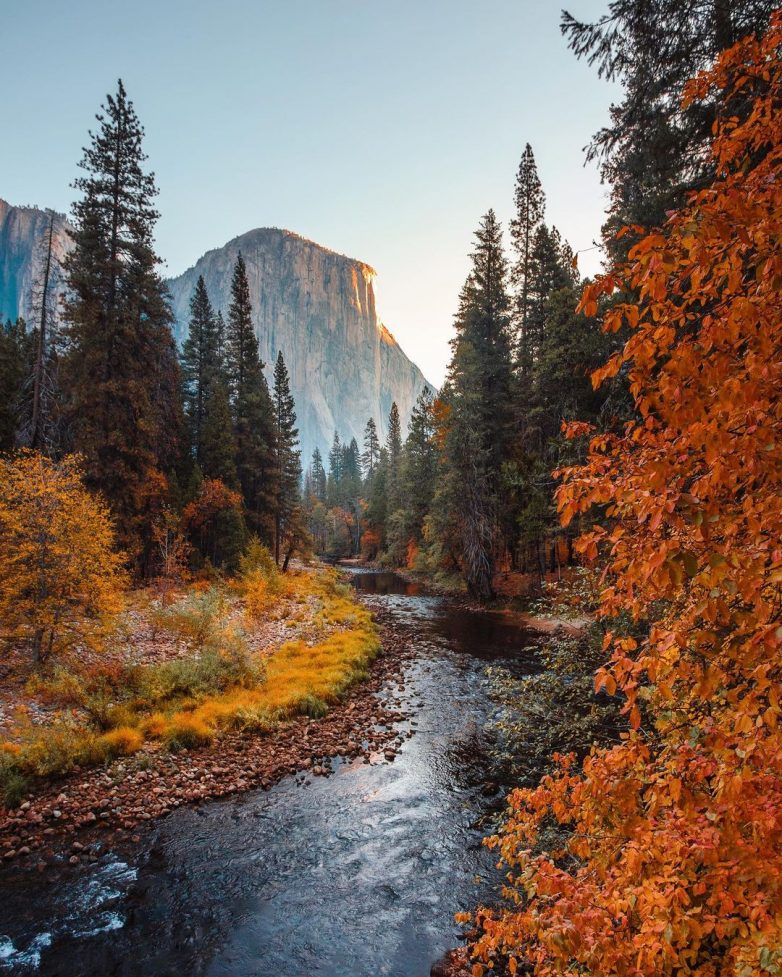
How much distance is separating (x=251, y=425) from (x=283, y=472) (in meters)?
4.84

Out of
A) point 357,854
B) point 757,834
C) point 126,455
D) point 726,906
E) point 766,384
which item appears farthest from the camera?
point 126,455

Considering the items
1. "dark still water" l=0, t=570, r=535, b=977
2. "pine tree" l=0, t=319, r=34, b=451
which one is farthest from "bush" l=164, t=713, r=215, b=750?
"pine tree" l=0, t=319, r=34, b=451

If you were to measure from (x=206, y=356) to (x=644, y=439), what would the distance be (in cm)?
3961

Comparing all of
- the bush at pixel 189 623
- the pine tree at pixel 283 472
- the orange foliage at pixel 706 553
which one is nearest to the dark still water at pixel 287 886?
the orange foliage at pixel 706 553

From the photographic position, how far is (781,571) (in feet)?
5.49

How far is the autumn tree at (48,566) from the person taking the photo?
10141mm

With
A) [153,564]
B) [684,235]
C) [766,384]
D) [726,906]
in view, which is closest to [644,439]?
[766,384]

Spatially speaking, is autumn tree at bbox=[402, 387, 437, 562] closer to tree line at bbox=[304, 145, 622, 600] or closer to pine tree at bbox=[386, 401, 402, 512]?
pine tree at bbox=[386, 401, 402, 512]

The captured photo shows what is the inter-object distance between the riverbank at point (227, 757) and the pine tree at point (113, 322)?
33.3 ft

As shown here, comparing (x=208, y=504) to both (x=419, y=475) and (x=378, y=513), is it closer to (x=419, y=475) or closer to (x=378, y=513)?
(x=419, y=475)

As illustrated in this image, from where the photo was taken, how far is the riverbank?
23.0 feet

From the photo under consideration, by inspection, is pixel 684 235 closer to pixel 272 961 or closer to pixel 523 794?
pixel 523 794

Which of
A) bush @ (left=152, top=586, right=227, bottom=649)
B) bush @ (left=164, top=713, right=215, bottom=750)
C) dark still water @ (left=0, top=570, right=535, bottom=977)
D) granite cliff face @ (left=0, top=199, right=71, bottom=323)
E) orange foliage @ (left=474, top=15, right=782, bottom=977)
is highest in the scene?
granite cliff face @ (left=0, top=199, right=71, bottom=323)

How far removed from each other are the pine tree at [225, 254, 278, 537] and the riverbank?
18.2 metres
